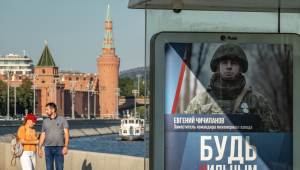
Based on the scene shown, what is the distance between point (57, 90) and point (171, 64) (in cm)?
8220

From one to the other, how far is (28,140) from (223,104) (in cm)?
438

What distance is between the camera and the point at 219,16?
2.17 m

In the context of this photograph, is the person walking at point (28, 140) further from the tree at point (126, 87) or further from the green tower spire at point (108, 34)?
the tree at point (126, 87)

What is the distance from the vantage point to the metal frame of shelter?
6.98 ft

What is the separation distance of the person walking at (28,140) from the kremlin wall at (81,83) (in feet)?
250

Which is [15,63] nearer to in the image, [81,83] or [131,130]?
[81,83]

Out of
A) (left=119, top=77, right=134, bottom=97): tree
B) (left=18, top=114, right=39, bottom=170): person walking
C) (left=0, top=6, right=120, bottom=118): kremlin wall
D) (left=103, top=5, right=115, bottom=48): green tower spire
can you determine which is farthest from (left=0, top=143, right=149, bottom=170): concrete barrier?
(left=119, top=77, right=134, bottom=97): tree

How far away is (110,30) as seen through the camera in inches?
4013

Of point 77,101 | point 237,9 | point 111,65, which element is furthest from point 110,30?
point 237,9

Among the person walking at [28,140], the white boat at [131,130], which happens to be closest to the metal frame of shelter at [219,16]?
the person walking at [28,140]

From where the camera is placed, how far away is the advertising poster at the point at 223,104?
2.08 m

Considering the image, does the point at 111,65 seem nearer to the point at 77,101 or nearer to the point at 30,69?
the point at 77,101
